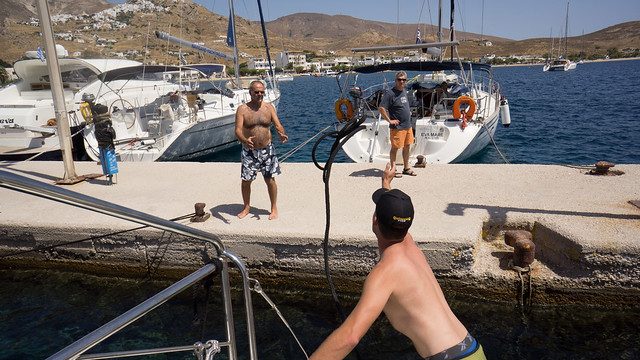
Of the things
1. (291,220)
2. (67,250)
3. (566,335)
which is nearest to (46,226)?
(67,250)

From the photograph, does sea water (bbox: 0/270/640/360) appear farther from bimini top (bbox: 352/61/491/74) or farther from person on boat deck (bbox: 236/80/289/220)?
bimini top (bbox: 352/61/491/74)

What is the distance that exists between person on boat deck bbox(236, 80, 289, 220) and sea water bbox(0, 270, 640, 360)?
1281mm

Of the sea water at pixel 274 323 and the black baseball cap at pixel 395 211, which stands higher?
the black baseball cap at pixel 395 211

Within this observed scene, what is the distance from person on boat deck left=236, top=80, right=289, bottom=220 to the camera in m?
5.37

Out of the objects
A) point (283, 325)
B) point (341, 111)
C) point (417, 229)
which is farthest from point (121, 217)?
point (341, 111)

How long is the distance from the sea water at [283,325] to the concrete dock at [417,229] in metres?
0.25

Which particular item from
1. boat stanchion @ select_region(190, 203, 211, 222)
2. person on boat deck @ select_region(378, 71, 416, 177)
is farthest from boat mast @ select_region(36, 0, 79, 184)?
person on boat deck @ select_region(378, 71, 416, 177)

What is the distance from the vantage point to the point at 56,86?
7191mm

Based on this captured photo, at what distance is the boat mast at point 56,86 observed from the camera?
699cm

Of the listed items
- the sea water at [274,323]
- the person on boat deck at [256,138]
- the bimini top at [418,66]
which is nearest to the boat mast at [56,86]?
the sea water at [274,323]

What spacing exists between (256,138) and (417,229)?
2.26 m

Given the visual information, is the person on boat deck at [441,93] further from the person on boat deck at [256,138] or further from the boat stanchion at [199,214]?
the boat stanchion at [199,214]

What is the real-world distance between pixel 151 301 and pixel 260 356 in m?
2.53

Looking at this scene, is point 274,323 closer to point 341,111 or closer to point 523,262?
point 523,262
